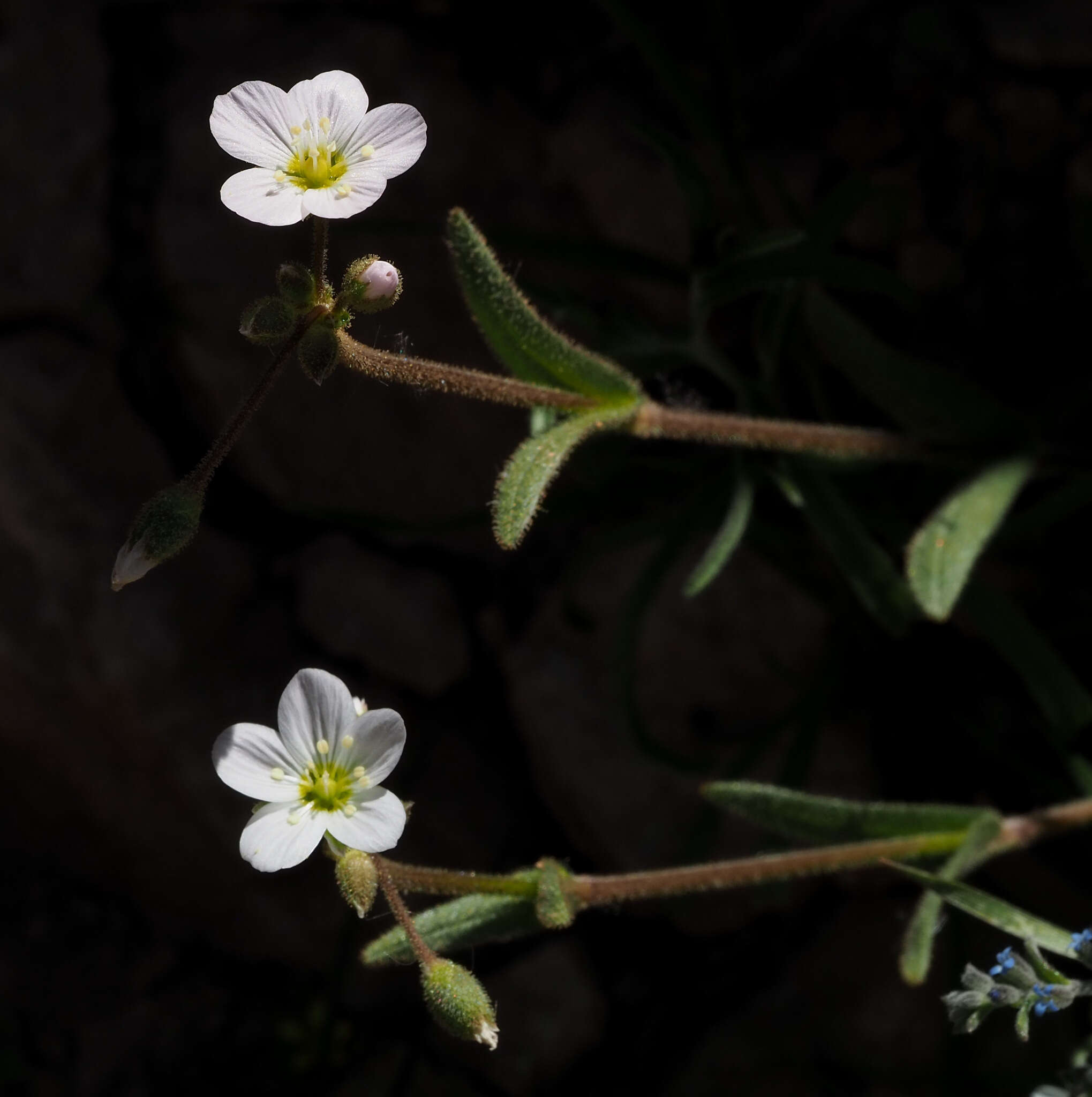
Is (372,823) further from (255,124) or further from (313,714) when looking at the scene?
(255,124)

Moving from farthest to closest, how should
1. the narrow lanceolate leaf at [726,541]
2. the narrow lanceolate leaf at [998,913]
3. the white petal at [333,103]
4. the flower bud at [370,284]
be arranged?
the narrow lanceolate leaf at [726,541] → the narrow lanceolate leaf at [998,913] → the white petal at [333,103] → the flower bud at [370,284]

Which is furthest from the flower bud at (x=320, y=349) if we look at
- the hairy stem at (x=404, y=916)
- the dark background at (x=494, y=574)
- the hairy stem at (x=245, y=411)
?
the dark background at (x=494, y=574)

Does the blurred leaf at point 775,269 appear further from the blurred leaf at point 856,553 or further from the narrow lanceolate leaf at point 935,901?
the narrow lanceolate leaf at point 935,901

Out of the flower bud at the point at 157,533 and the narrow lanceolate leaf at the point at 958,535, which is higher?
the narrow lanceolate leaf at the point at 958,535

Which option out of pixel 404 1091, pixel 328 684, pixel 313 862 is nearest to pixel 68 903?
pixel 313 862

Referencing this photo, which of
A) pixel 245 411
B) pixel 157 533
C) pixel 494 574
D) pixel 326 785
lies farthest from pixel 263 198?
pixel 494 574

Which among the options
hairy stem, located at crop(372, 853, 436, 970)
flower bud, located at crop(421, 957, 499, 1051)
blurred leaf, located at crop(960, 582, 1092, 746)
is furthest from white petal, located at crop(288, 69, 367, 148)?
blurred leaf, located at crop(960, 582, 1092, 746)
